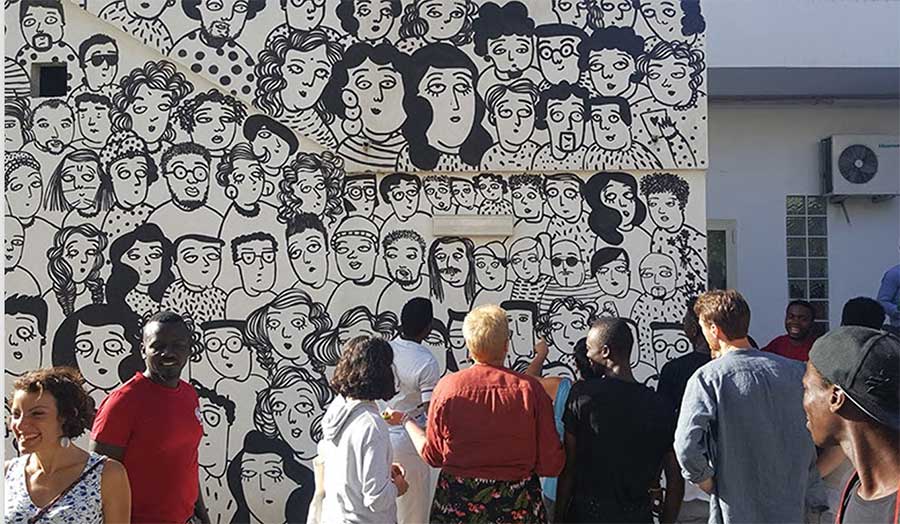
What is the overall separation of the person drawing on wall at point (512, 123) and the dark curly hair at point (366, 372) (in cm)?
293

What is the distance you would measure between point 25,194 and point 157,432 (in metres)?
3.91

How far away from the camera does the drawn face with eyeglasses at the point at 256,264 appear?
7176mm

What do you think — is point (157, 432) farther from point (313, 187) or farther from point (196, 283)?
point (313, 187)

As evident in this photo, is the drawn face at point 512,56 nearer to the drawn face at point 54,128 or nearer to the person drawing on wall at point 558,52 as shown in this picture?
the person drawing on wall at point 558,52

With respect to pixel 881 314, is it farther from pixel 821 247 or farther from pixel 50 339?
pixel 50 339

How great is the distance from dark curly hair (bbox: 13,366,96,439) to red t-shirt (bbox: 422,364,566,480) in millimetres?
1654

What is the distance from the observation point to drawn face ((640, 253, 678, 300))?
23.2 ft

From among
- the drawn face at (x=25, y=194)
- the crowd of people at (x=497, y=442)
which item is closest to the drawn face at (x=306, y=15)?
the drawn face at (x=25, y=194)

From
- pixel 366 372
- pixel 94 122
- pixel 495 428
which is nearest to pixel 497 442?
pixel 495 428

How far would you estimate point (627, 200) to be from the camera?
7.13 metres

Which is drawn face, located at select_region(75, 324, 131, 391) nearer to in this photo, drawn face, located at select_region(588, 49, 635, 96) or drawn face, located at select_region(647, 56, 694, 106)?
drawn face, located at select_region(588, 49, 635, 96)

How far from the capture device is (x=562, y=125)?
23.5 feet

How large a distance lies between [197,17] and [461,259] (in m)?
2.67

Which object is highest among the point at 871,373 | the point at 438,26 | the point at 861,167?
the point at 438,26
